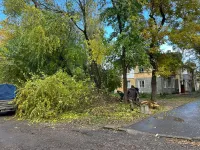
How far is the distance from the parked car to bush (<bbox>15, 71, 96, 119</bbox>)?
1514mm

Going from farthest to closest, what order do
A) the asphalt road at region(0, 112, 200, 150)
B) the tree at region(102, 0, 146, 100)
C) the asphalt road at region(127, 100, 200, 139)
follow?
→ the tree at region(102, 0, 146, 100)
the asphalt road at region(127, 100, 200, 139)
the asphalt road at region(0, 112, 200, 150)

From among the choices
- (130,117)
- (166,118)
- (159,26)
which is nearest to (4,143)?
(130,117)

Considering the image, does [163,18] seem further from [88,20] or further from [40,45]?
[40,45]

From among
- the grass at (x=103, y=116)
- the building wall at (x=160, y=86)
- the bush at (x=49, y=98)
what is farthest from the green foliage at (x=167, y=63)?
the building wall at (x=160, y=86)

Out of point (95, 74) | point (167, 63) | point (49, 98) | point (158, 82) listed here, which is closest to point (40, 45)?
point (95, 74)

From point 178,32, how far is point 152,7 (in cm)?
330

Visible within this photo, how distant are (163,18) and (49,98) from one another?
14.1 m

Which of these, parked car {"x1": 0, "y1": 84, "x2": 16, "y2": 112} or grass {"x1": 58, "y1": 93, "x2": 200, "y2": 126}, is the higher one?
parked car {"x1": 0, "y1": 84, "x2": 16, "y2": 112}

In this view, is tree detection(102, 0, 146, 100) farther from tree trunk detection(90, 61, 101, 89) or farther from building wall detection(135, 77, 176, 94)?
building wall detection(135, 77, 176, 94)

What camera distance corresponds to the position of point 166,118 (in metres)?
11.9

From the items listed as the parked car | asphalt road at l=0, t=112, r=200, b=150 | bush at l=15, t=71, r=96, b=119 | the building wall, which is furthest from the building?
asphalt road at l=0, t=112, r=200, b=150

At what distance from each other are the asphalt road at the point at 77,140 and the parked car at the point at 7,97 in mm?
5171

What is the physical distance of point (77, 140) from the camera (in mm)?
7812

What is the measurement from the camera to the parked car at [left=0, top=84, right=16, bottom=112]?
14733mm
